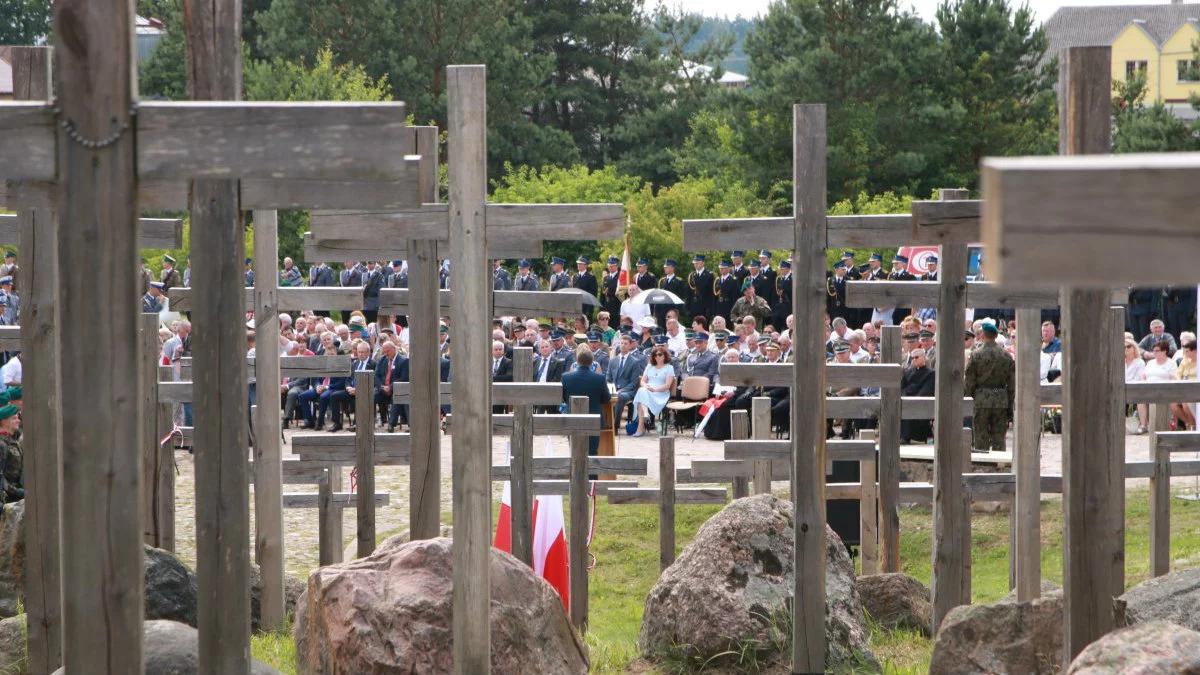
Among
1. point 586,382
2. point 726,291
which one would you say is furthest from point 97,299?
point 726,291

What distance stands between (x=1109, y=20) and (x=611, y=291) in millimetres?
68406

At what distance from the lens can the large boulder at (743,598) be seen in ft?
25.1

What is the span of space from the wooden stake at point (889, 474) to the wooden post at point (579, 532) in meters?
2.00

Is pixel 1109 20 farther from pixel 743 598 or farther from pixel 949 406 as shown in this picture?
pixel 743 598

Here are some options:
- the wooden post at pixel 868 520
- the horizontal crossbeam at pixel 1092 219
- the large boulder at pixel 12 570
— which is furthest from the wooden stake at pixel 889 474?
the horizontal crossbeam at pixel 1092 219

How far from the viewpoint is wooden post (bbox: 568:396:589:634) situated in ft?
35.2

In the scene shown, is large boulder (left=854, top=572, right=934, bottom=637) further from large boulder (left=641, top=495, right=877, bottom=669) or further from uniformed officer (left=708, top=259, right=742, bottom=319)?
uniformed officer (left=708, top=259, right=742, bottom=319)

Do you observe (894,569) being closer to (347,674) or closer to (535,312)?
(535,312)

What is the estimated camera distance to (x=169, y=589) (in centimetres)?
776

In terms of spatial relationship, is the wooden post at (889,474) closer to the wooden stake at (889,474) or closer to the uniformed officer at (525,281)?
the wooden stake at (889,474)

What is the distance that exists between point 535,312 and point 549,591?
85.0 inches

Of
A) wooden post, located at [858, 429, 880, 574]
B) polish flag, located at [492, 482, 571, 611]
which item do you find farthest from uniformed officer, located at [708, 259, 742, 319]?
polish flag, located at [492, 482, 571, 611]

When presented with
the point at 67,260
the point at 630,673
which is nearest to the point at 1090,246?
the point at 67,260

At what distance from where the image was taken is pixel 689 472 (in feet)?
44.0
